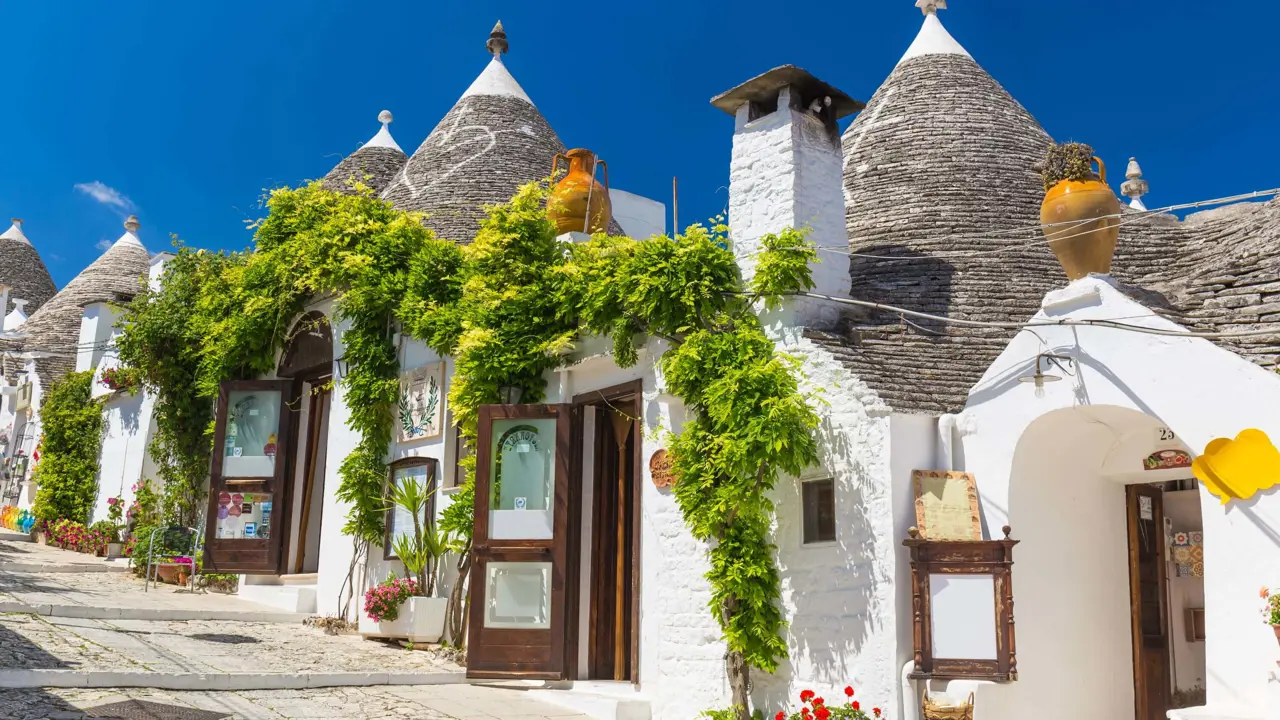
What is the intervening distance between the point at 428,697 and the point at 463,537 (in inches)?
85.2

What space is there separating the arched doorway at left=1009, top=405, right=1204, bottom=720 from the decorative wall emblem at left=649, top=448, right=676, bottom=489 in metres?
2.75

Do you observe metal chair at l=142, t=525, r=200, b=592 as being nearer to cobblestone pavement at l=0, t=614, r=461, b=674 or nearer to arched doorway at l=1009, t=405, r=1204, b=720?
cobblestone pavement at l=0, t=614, r=461, b=674

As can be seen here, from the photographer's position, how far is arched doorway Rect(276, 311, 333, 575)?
14.3 metres

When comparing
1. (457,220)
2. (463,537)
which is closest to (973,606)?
(463,537)

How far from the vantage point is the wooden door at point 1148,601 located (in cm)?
855

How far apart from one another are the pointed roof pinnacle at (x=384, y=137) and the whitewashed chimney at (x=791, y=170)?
449 inches

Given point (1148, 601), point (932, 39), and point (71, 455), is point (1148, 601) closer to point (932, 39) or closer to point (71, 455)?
point (932, 39)

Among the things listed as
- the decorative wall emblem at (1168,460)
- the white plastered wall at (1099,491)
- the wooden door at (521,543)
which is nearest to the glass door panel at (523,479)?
the wooden door at (521,543)

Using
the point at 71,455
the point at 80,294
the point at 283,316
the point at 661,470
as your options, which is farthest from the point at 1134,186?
the point at 80,294

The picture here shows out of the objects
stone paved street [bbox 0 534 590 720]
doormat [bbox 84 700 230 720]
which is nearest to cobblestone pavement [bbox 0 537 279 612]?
stone paved street [bbox 0 534 590 720]

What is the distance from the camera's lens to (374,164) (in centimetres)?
1930

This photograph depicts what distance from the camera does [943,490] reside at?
7.72 m

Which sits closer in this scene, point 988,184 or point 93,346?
point 988,184

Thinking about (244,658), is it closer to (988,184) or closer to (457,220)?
(457,220)
